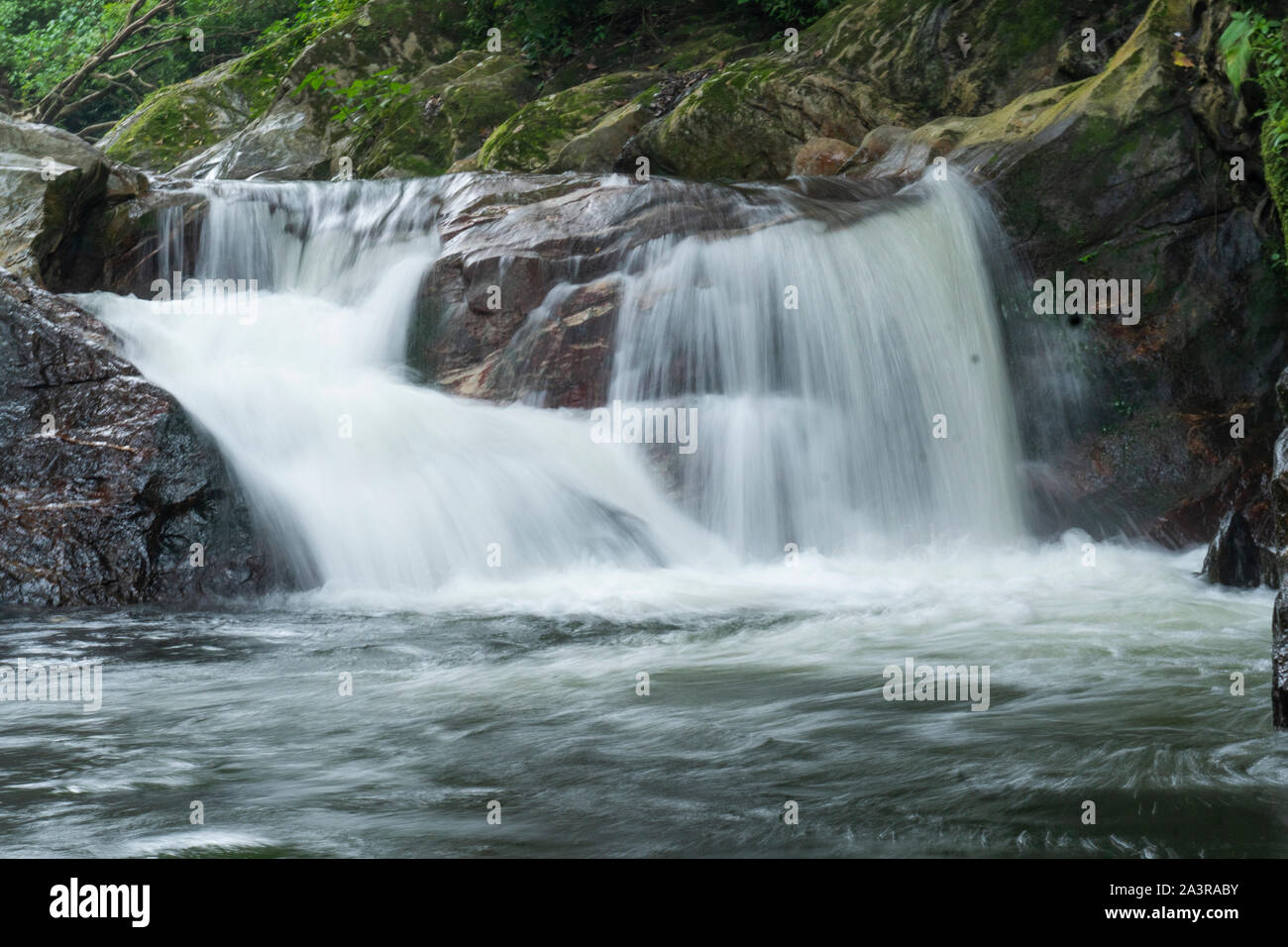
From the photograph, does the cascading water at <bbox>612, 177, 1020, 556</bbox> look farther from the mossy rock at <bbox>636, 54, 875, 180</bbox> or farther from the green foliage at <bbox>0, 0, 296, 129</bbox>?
the green foliage at <bbox>0, 0, 296, 129</bbox>

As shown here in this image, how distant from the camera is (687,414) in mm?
8445

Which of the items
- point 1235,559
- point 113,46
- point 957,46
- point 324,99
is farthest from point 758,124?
point 113,46

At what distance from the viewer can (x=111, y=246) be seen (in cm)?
1069

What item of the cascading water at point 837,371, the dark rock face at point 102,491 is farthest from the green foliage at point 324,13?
the dark rock face at point 102,491

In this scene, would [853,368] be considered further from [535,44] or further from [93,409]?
[535,44]

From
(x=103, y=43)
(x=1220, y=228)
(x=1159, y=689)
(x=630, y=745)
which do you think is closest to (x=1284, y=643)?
(x=1159, y=689)

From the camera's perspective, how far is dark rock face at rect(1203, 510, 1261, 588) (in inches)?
265

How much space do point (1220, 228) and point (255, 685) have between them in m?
7.15

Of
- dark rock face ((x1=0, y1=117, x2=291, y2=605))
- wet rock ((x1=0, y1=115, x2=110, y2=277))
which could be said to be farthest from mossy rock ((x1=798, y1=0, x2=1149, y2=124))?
dark rock face ((x1=0, y1=117, x2=291, y2=605))

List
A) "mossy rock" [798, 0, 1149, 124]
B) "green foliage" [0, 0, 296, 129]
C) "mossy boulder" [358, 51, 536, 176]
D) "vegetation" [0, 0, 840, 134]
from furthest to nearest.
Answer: "green foliage" [0, 0, 296, 129], "vegetation" [0, 0, 840, 134], "mossy boulder" [358, 51, 536, 176], "mossy rock" [798, 0, 1149, 124]

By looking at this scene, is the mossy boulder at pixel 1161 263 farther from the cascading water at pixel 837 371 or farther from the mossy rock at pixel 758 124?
the mossy rock at pixel 758 124

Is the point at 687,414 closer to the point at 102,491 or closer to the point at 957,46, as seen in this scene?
the point at 102,491

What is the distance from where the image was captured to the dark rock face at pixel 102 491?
664 centimetres

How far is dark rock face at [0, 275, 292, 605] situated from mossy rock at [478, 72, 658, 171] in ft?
21.2
